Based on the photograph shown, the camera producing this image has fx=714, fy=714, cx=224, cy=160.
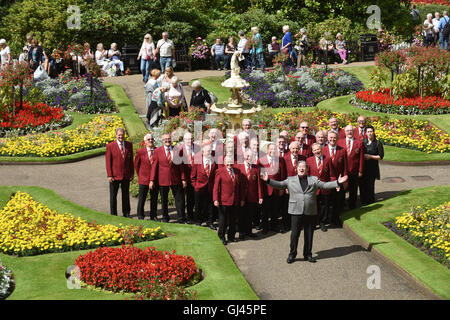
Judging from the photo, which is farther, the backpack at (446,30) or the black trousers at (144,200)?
the backpack at (446,30)

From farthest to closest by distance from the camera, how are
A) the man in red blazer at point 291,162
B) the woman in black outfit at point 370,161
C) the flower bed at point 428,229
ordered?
the woman in black outfit at point 370,161 → the man in red blazer at point 291,162 → the flower bed at point 428,229

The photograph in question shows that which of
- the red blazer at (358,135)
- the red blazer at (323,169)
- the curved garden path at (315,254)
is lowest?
the curved garden path at (315,254)

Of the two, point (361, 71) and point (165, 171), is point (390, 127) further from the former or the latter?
point (361, 71)

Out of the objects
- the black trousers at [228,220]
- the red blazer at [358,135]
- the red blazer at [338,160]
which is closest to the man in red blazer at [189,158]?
the black trousers at [228,220]

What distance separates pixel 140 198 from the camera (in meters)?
14.3

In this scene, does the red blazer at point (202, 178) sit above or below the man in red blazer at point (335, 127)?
below

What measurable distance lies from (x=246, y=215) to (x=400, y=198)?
3505mm

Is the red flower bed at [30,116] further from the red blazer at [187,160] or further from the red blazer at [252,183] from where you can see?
the red blazer at [252,183]

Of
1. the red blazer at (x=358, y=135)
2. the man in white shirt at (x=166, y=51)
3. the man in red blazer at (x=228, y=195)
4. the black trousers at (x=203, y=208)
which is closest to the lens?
the man in red blazer at (x=228, y=195)

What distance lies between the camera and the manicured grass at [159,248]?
10.5 meters

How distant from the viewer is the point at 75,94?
2412 centimetres

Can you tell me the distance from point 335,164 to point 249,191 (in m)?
1.77

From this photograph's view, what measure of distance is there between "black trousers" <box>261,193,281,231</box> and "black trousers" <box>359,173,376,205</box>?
1985 mm

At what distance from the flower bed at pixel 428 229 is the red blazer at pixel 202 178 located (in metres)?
3.37
